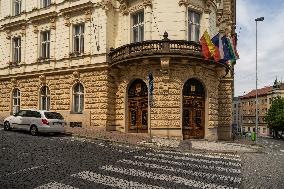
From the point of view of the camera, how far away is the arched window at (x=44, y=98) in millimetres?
27156

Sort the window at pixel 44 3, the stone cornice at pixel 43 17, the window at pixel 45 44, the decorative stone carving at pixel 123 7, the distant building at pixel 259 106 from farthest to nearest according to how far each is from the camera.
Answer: the distant building at pixel 259 106, the window at pixel 44 3, the window at pixel 45 44, the stone cornice at pixel 43 17, the decorative stone carving at pixel 123 7

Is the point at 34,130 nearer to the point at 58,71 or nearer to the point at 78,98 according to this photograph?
the point at 78,98

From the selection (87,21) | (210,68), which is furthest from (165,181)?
(87,21)

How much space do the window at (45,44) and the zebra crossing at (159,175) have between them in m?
17.8

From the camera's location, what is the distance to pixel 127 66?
74.6 ft

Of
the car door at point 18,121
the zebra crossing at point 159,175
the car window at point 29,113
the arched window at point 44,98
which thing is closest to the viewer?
the zebra crossing at point 159,175

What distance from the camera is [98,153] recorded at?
13492 mm

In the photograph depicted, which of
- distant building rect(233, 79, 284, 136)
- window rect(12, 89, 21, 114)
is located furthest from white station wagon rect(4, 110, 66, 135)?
distant building rect(233, 79, 284, 136)

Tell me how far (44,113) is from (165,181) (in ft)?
40.3

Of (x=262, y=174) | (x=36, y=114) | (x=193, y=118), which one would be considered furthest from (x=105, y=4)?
(x=262, y=174)

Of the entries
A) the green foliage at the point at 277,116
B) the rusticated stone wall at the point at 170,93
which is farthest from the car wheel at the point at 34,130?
the green foliage at the point at 277,116

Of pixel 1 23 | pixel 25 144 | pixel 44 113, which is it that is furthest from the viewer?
pixel 1 23

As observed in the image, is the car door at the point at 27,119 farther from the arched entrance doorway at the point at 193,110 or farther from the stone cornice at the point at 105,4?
the arched entrance doorway at the point at 193,110

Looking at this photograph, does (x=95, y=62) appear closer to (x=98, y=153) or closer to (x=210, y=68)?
(x=210, y=68)
